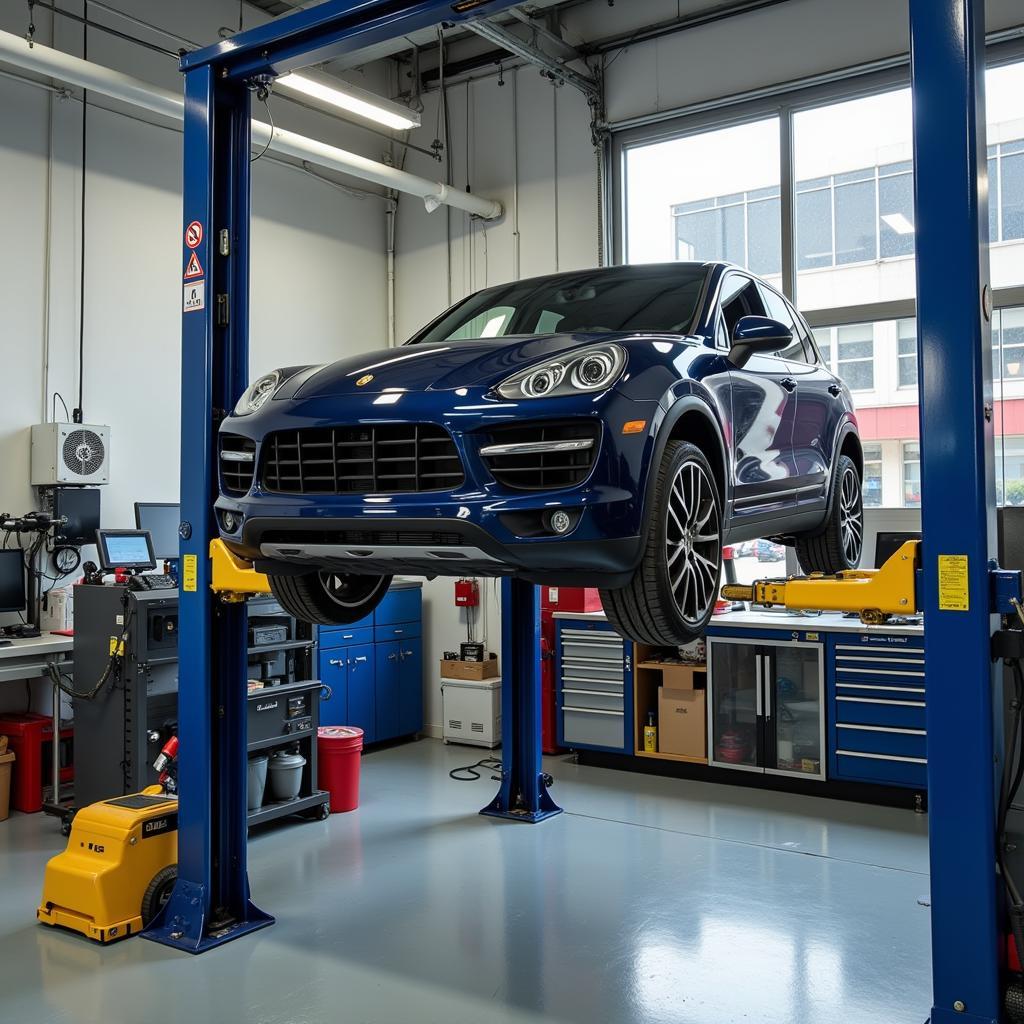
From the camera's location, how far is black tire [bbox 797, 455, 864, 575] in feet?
13.6

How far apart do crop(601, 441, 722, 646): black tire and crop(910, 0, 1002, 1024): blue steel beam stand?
21.9 inches

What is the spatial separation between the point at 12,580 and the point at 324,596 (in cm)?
306

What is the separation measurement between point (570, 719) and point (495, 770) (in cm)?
61

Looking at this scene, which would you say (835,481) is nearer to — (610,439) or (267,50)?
(610,439)

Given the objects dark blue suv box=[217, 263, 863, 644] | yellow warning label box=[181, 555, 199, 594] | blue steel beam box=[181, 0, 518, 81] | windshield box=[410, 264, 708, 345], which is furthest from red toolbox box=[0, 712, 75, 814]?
blue steel beam box=[181, 0, 518, 81]

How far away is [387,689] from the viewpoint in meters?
7.31

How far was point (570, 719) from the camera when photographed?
22.3 feet

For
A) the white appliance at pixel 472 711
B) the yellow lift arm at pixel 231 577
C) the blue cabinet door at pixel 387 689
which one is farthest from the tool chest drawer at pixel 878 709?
the yellow lift arm at pixel 231 577

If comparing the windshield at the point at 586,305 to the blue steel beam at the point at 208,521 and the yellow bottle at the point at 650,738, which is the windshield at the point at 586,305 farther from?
the yellow bottle at the point at 650,738

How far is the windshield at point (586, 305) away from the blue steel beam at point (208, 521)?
793 millimetres

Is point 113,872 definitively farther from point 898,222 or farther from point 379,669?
point 898,222

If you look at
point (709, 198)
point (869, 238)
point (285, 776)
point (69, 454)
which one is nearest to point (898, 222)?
point (869, 238)

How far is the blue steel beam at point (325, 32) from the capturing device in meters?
3.32

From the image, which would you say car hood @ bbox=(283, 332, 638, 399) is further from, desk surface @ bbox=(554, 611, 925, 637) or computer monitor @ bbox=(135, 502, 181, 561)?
computer monitor @ bbox=(135, 502, 181, 561)
